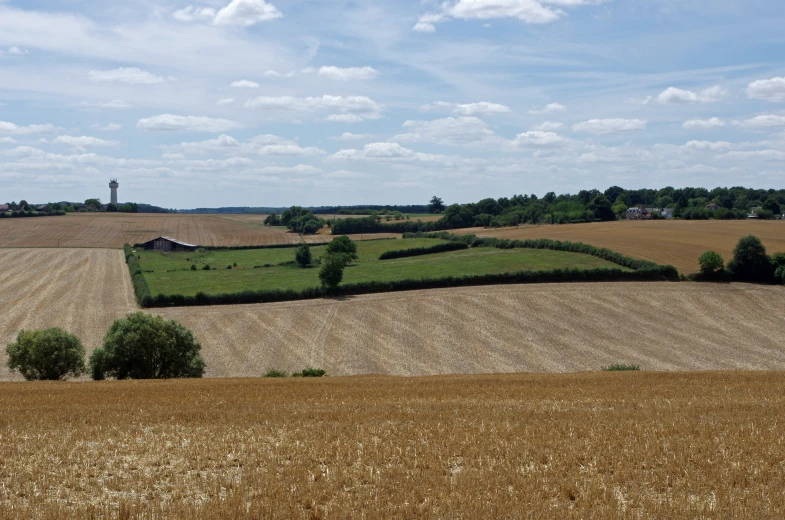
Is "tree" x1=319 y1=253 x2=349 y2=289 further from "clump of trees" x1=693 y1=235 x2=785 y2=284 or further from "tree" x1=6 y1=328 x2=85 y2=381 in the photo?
"clump of trees" x1=693 y1=235 x2=785 y2=284

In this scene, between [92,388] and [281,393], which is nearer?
[281,393]

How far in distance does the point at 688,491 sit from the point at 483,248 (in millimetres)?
92592

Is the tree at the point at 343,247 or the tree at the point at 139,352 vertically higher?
the tree at the point at 343,247

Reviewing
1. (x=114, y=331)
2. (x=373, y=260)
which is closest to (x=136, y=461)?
(x=114, y=331)

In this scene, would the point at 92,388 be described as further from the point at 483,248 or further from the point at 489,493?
the point at 483,248

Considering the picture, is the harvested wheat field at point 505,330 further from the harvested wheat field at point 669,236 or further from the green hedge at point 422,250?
the green hedge at point 422,250

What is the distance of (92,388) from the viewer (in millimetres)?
24859

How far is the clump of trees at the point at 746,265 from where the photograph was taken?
76.4m

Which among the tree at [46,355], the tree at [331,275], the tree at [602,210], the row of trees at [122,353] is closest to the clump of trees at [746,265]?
the tree at [331,275]

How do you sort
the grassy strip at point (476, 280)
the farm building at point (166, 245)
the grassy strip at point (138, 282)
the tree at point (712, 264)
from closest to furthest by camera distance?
the grassy strip at point (138, 282) < the grassy strip at point (476, 280) < the tree at point (712, 264) < the farm building at point (166, 245)

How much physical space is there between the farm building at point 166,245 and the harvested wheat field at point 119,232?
4005 mm

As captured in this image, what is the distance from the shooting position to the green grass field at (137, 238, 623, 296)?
7762cm

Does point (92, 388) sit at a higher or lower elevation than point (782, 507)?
lower

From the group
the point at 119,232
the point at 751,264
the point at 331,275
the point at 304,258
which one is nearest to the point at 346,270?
the point at 304,258
